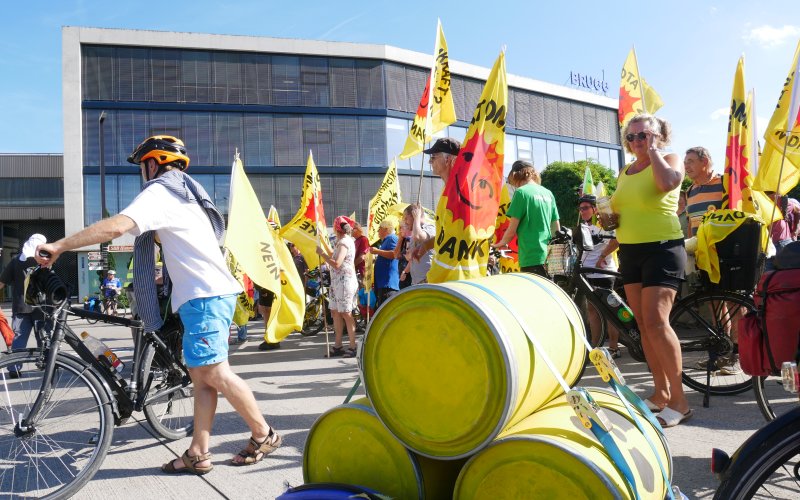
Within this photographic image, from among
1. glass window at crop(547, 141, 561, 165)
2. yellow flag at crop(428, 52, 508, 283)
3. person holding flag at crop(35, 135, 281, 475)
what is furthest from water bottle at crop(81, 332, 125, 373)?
glass window at crop(547, 141, 561, 165)

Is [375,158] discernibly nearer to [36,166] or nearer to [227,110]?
[227,110]

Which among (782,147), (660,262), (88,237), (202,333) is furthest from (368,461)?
(782,147)

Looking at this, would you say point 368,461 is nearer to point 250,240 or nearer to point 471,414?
point 471,414

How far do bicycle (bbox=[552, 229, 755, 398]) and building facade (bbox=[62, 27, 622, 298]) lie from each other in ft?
105

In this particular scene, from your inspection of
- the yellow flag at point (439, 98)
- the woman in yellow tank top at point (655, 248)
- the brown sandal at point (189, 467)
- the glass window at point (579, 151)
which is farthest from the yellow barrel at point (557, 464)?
the glass window at point (579, 151)

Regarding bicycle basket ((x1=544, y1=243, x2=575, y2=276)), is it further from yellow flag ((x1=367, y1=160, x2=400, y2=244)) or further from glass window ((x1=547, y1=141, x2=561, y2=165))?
glass window ((x1=547, y1=141, x2=561, y2=165))

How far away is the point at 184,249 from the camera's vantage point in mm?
3281

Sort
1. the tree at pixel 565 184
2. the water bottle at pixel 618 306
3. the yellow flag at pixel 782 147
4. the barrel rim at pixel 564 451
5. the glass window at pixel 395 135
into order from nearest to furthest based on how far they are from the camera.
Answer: the barrel rim at pixel 564 451
the water bottle at pixel 618 306
the yellow flag at pixel 782 147
the glass window at pixel 395 135
the tree at pixel 565 184

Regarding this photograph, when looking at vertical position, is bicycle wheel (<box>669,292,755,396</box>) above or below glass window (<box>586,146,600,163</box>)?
below

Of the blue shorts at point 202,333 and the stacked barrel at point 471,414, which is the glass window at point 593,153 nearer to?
the blue shorts at point 202,333

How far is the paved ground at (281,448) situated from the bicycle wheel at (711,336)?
0.45 ft

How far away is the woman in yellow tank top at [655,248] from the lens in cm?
358

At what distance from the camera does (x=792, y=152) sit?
5336 millimetres

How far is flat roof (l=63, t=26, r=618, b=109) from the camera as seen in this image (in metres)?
35.4
